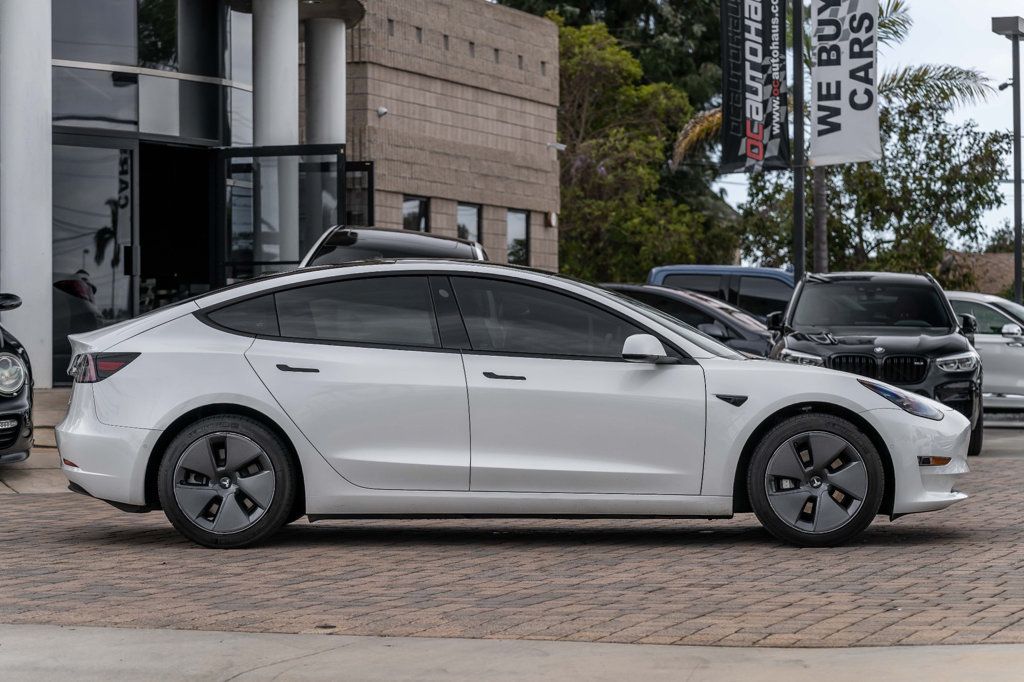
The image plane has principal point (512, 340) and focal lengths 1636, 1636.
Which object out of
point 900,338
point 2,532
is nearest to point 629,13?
point 900,338

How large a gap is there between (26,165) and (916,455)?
11.2 m

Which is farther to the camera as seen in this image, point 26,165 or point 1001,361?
point 1001,361

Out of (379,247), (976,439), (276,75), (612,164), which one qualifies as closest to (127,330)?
(379,247)

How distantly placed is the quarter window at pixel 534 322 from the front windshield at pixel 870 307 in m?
6.98

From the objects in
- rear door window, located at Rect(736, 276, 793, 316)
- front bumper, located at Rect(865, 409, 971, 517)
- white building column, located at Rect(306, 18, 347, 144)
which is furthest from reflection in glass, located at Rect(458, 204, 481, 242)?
front bumper, located at Rect(865, 409, 971, 517)

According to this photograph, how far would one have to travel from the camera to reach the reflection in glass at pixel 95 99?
19438mm

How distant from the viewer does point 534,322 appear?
8.83 metres

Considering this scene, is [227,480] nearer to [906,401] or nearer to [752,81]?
[906,401]

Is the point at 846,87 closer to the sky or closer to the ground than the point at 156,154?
closer to the sky

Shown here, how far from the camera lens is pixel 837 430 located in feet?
28.4

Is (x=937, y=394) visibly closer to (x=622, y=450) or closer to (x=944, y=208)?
(x=622, y=450)

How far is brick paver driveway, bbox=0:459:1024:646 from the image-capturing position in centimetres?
663

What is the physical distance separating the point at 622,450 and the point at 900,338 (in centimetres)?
688

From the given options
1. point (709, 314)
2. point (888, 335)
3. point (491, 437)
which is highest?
point (709, 314)
